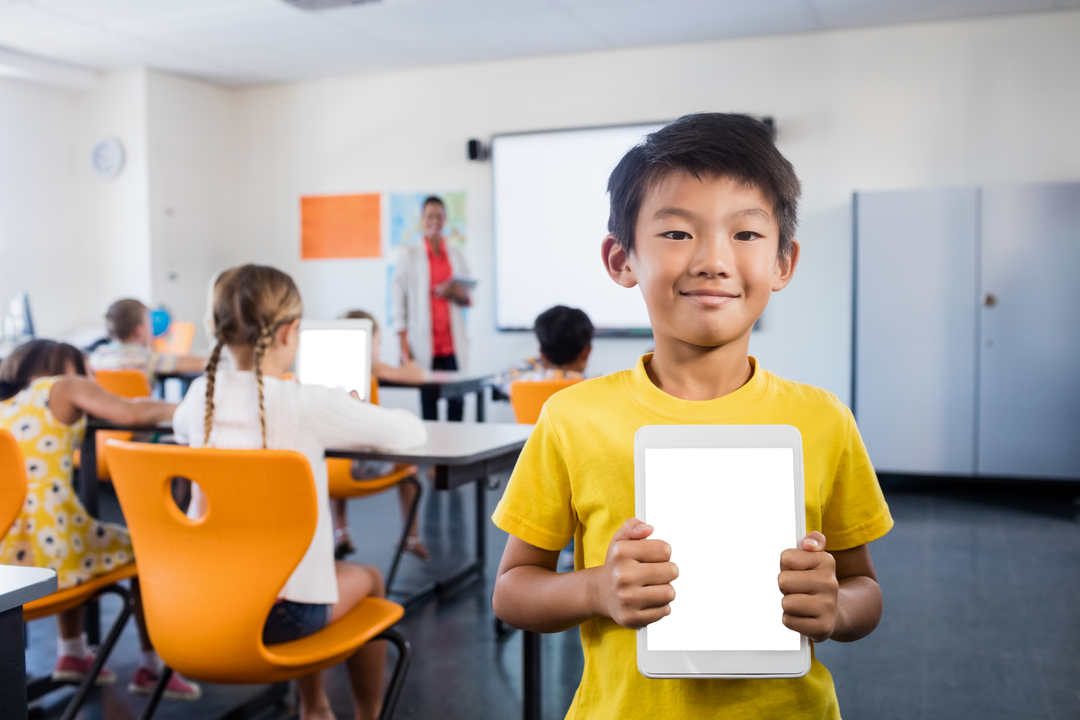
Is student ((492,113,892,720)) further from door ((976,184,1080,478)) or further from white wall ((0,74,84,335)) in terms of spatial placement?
white wall ((0,74,84,335))

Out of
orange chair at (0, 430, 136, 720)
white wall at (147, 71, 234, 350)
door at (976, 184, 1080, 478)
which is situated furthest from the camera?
white wall at (147, 71, 234, 350)

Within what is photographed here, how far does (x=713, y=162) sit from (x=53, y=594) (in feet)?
6.08

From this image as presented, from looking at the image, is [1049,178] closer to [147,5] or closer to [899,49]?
[899,49]

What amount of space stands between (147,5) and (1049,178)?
215 inches

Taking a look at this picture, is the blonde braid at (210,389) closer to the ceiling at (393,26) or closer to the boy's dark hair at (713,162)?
the boy's dark hair at (713,162)

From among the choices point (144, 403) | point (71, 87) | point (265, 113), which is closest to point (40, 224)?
point (71, 87)

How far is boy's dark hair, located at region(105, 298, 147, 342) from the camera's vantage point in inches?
151

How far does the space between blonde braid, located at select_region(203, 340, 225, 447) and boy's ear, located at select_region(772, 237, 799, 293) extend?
999 millimetres

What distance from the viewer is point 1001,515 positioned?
4.33 meters

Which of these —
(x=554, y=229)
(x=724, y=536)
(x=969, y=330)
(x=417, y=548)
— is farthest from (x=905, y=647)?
(x=554, y=229)

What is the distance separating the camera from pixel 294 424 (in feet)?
5.65

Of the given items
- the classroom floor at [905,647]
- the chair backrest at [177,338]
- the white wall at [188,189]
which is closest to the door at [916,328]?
the classroom floor at [905,647]

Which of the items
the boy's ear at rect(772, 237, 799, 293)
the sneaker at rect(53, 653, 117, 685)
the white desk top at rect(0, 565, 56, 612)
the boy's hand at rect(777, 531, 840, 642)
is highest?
the boy's ear at rect(772, 237, 799, 293)

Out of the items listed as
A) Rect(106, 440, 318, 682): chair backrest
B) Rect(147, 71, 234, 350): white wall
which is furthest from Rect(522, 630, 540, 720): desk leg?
Rect(147, 71, 234, 350): white wall
